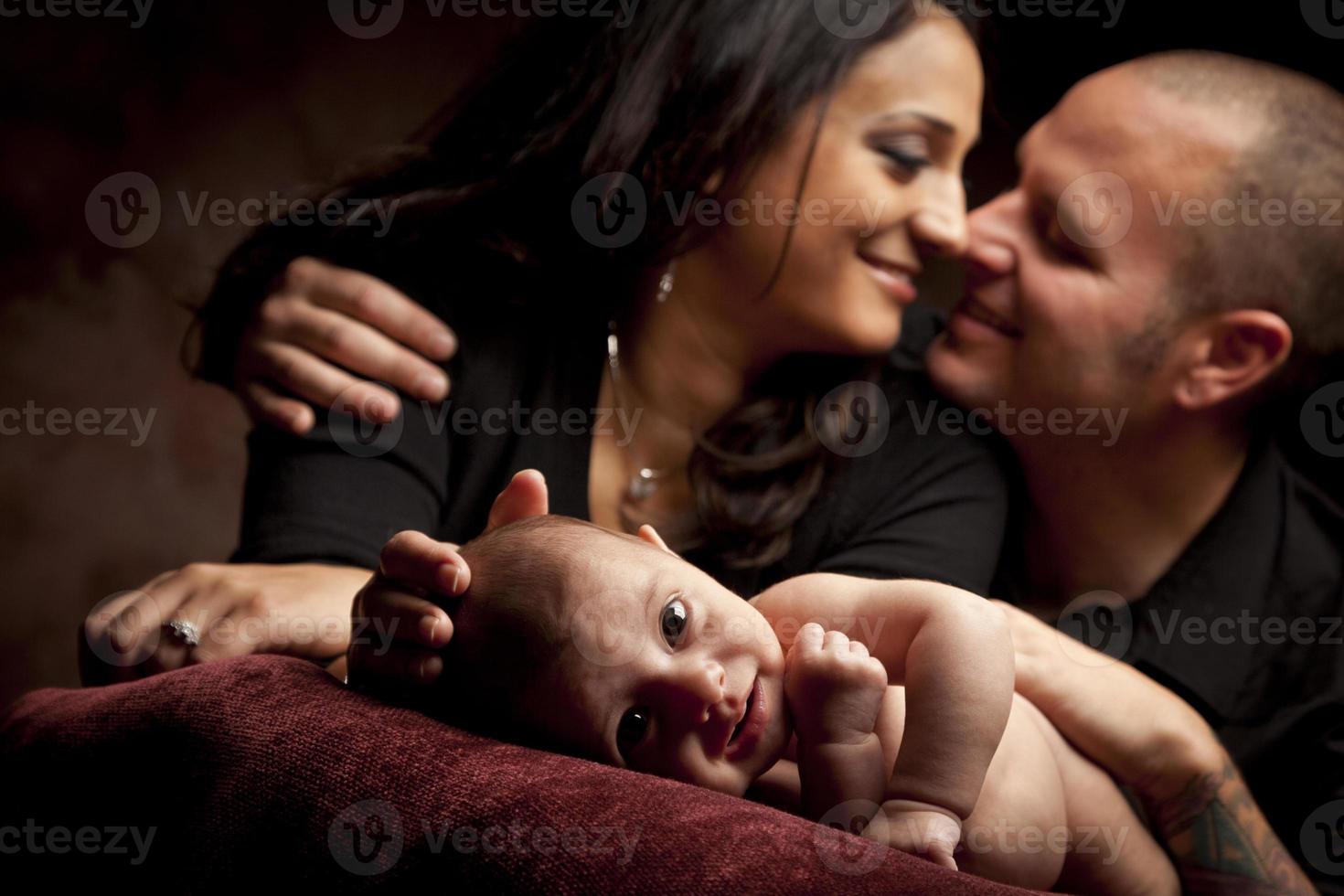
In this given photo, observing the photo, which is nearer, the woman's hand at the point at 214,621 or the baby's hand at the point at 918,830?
the baby's hand at the point at 918,830

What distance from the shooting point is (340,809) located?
0.80 metres

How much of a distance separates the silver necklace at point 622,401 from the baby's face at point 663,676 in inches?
22.6

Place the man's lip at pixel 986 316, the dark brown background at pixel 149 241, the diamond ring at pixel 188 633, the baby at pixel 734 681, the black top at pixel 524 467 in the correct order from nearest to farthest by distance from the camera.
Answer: the baby at pixel 734 681, the diamond ring at pixel 188 633, the black top at pixel 524 467, the man's lip at pixel 986 316, the dark brown background at pixel 149 241

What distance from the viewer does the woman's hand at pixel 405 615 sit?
0.87m

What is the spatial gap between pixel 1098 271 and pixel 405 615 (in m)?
1.04

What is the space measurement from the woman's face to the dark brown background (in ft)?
1.79

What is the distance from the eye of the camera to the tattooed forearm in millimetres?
1233

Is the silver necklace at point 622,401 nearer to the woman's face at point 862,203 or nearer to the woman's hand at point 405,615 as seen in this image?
the woman's face at point 862,203

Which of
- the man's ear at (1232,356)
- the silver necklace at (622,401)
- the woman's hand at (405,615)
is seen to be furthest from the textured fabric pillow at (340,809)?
the man's ear at (1232,356)

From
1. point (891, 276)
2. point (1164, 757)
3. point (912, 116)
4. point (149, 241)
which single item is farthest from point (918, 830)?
point (149, 241)

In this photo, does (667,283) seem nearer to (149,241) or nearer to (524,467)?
(524,467)

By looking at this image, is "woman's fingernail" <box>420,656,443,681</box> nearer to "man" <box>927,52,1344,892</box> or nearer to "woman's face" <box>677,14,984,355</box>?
"woman's face" <box>677,14,984,355</box>

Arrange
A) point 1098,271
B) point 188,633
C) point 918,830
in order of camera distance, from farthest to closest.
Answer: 1. point 1098,271
2. point 188,633
3. point 918,830

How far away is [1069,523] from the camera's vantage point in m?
1.60
